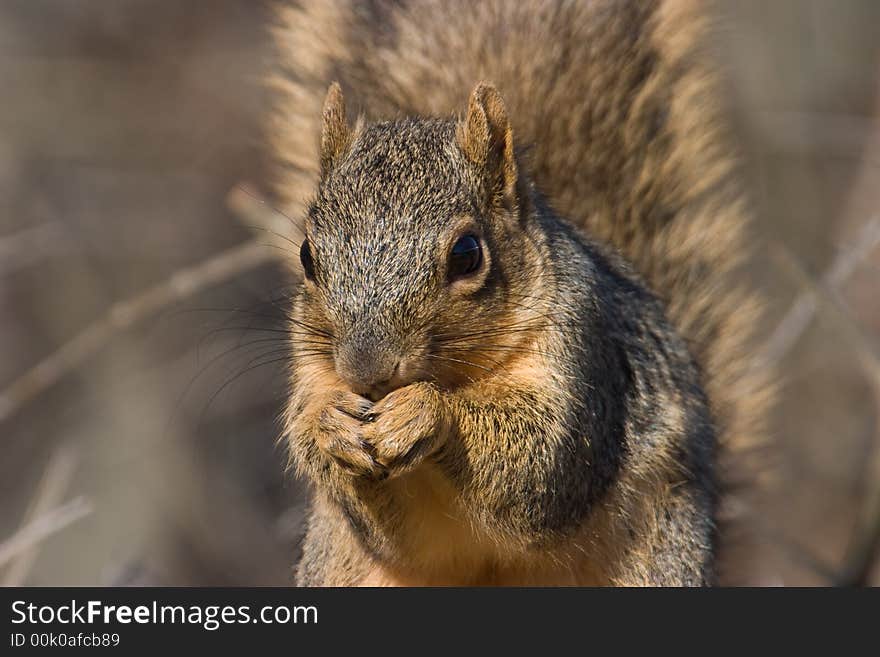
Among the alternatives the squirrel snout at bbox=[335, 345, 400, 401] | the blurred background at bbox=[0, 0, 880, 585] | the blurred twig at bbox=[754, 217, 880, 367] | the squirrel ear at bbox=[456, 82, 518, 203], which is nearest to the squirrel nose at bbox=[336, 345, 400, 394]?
the squirrel snout at bbox=[335, 345, 400, 401]

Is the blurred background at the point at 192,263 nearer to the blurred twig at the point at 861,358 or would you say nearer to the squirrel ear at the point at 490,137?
the blurred twig at the point at 861,358

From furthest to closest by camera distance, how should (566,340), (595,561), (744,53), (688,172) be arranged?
(744,53)
(688,172)
(595,561)
(566,340)

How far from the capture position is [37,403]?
15.6 ft

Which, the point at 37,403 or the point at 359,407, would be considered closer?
the point at 359,407

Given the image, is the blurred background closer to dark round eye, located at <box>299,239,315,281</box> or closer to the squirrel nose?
dark round eye, located at <box>299,239,315,281</box>

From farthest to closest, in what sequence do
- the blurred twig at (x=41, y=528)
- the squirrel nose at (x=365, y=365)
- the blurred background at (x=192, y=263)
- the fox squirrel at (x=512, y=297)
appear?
1. the blurred background at (x=192, y=263)
2. the blurred twig at (x=41, y=528)
3. the fox squirrel at (x=512, y=297)
4. the squirrel nose at (x=365, y=365)

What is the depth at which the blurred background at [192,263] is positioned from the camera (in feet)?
12.4

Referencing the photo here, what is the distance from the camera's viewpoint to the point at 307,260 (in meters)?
1.97

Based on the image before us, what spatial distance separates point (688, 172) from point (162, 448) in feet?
6.76

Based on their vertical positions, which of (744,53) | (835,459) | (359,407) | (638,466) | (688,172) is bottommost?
(835,459)

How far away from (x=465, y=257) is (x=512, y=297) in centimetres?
14

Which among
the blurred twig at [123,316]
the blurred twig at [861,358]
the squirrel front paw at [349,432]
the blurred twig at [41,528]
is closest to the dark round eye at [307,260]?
the squirrel front paw at [349,432]

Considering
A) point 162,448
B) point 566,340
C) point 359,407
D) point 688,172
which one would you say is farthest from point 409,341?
point 162,448
